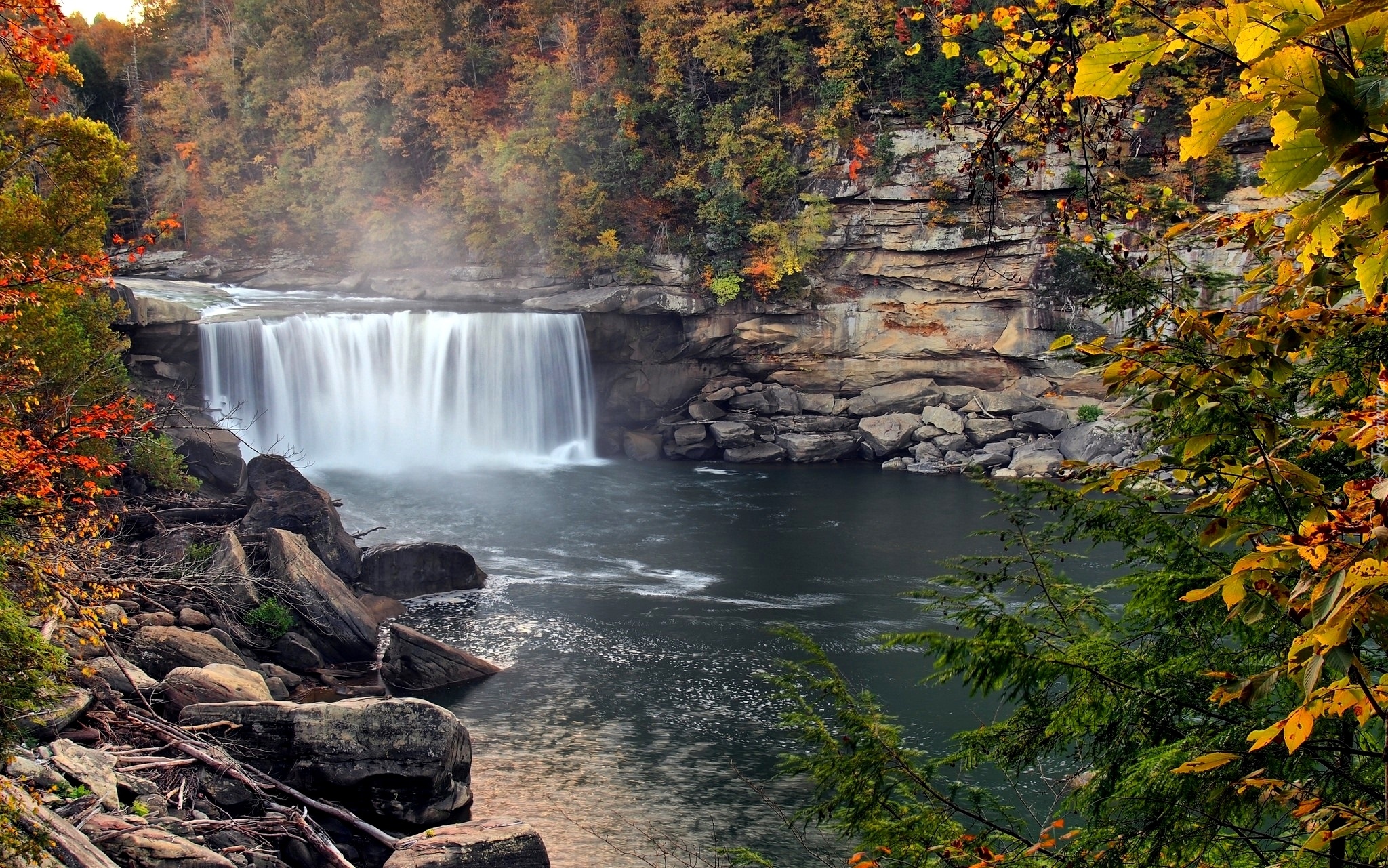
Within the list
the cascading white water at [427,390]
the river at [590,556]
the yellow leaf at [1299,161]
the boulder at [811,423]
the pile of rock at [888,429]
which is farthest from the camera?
the boulder at [811,423]

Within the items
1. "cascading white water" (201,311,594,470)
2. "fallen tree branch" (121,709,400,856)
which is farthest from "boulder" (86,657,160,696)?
"cascading white water" (201,311,594,470)

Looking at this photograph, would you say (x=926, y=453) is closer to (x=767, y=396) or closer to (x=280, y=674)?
(x=767, y=396)

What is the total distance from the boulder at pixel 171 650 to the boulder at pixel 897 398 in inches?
799

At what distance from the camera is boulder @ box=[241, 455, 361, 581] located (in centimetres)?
1590

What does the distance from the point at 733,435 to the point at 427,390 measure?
9003 millimetres

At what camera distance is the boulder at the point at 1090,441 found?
25.5 m

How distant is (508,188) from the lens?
33.8 meters

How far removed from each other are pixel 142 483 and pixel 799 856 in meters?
11.8

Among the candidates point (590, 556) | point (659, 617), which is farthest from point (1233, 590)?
point (590, 556)

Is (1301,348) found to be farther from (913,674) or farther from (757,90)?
(757,90)

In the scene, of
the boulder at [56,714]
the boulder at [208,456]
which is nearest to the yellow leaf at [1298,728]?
the boulder at [56,714]

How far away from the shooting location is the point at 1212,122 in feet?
5.58

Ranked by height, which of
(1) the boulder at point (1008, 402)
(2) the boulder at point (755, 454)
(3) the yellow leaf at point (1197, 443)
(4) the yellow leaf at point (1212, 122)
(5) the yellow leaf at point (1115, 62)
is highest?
(5) the yellow leaf at point (1115, 62)

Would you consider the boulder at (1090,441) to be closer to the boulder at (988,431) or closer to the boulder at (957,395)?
the boulder at (988,431)
